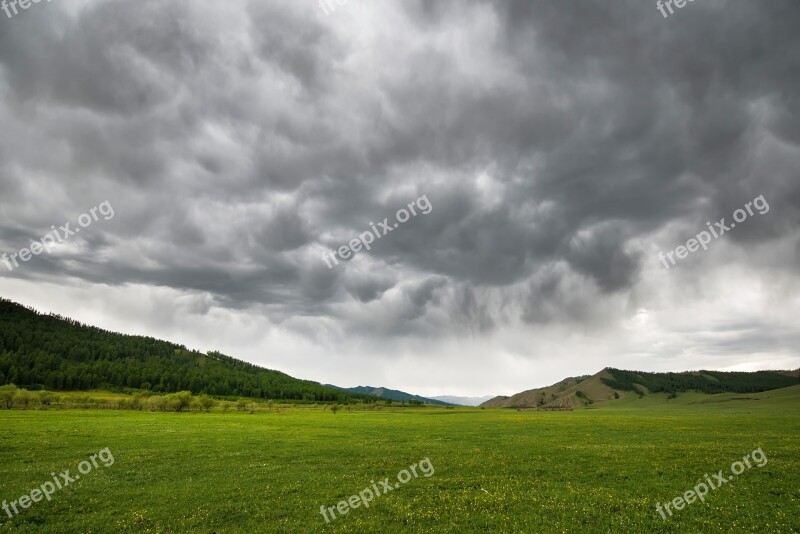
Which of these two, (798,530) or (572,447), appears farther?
(572,447)

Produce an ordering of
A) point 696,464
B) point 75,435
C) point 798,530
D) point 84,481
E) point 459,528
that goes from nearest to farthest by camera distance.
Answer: point 798,530, point 459,528, point 84,481, point 696,464, point 75,435

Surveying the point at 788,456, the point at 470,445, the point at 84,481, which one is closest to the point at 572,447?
the point at 470,445

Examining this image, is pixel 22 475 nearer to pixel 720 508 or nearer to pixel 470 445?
pixel 470 445

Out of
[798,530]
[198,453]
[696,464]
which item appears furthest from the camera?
[198,453]

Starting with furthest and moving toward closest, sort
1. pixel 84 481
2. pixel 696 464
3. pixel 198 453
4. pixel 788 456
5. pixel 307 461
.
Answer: pixel 198 453, pixel 307 461, pixel 788 456, pixel 696 464, pixel 84 481

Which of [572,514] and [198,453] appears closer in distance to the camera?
[572,514]

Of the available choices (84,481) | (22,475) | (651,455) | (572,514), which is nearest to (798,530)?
(572,514)

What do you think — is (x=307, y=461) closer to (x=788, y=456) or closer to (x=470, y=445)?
(x=470, y=445)

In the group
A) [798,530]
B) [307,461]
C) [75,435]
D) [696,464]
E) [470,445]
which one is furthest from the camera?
[75,435]

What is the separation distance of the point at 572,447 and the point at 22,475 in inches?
1815

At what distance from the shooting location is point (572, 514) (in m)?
19.9

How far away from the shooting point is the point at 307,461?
113 ft

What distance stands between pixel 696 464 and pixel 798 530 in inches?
549

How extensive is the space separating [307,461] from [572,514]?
74.6 feet
